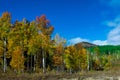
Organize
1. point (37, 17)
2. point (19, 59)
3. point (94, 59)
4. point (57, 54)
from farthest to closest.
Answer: point (94, 59)
point (57, 54)
point (37, 17)
point (19, 59)

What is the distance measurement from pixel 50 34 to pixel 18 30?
21.0 feet

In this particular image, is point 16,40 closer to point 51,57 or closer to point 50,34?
point 50,34

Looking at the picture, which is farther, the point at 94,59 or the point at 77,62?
the point at 94,59

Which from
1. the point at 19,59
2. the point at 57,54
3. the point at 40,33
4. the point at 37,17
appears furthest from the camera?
the point at 57,54

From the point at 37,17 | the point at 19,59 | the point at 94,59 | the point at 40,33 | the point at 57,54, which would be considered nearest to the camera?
the point at 19,59

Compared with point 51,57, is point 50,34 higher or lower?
higher

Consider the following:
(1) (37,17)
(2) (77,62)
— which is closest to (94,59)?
(2) (77,62)

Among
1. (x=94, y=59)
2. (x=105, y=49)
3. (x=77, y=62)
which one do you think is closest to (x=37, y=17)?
(x=77, y=62)

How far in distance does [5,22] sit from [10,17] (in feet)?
5.61

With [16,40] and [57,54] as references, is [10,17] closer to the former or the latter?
[16,40]

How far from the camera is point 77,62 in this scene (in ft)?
226

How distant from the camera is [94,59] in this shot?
89.9m

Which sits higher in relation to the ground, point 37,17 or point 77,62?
point 37,17

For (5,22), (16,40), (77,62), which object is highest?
(5,22)
